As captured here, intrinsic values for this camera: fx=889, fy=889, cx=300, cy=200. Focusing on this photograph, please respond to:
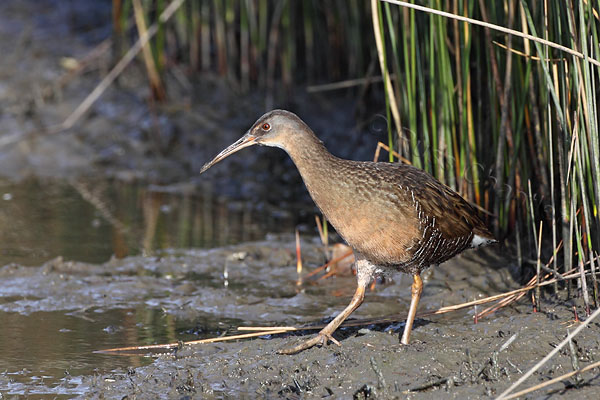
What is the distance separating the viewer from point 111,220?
6.81 metres

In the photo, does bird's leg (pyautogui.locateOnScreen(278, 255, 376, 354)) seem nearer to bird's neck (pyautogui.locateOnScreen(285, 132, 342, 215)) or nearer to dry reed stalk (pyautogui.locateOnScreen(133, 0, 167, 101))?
bird's neck (pyautogui.locateOnScreen(285, 132, 342, 215))

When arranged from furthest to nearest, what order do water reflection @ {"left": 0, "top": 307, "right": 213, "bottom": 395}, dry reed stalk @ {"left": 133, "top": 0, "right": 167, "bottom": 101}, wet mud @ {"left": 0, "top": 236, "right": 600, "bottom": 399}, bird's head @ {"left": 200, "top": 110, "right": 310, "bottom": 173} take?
dry reed stalk @ {"left": 133, "top": 0, "right": 167, "bottom": 101}
bird's head @ {"left": 200, "top": 110, "right": 310, "bottom": 173}
water reflection @ {"left": 0, "top": 307, "right": 213, "bottom": 395}
wet mud @ {"left": 0, "top": 236, "right": 600, "bottom": 399}

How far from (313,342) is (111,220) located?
322cm

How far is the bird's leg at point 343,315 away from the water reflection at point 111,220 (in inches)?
82.5

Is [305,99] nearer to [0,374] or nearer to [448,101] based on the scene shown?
[448,101]

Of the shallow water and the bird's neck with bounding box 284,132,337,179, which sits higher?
the bird's neck with bounding box 284,132,337,179

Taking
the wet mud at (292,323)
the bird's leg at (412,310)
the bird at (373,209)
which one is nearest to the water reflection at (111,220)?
the wet mud at (292,323)

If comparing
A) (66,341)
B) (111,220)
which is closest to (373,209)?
(66,341)

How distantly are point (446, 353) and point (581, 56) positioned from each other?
4.54 feet

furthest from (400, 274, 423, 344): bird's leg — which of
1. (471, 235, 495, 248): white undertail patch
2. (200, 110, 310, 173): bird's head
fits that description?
(200, 110, 310, 173): bird's head

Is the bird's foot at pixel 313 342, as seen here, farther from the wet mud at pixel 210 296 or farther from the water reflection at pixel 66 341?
the water reflection at pixel 66 341

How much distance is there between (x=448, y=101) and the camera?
4.84 m

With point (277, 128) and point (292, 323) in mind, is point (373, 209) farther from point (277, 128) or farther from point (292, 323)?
point (292, 323)

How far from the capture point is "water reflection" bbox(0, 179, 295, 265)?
6078 millimetres
